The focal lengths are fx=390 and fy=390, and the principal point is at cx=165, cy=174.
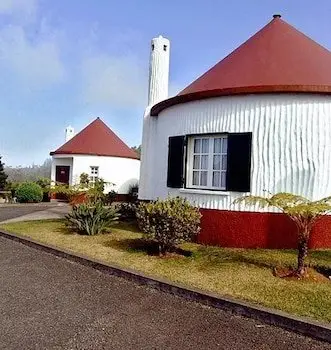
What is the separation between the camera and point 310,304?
554 cm

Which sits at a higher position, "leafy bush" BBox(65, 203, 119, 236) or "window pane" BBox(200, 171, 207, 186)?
"window pane" BBox(200, 171, 207, 186)

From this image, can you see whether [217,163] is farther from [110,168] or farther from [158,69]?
[110,168]

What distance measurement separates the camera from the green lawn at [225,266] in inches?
226

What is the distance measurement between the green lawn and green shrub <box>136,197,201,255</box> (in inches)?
15.5

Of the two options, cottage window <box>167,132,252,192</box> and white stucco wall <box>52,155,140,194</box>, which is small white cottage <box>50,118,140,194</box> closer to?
white stucco wall <box>52,155,140,194</box>

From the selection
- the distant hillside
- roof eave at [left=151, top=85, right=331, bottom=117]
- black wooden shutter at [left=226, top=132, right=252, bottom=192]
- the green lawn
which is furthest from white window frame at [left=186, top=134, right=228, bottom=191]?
the distant hillside

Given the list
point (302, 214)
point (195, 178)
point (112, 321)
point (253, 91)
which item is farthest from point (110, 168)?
point (112, 321)

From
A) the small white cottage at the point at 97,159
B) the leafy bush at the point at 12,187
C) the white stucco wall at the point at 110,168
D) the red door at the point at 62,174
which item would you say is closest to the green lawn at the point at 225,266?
the white stucco wall at the point at 110,168

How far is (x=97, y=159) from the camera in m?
27.6

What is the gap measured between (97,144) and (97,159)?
126 cm

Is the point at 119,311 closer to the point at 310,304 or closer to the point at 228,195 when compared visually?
the point at 310,304

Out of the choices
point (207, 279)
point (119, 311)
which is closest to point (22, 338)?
point (119, 311)

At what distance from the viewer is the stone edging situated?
4.80 metres

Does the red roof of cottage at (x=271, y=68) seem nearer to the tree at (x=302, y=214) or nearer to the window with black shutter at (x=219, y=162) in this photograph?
the window with black shutter at (x=219, y=162)
